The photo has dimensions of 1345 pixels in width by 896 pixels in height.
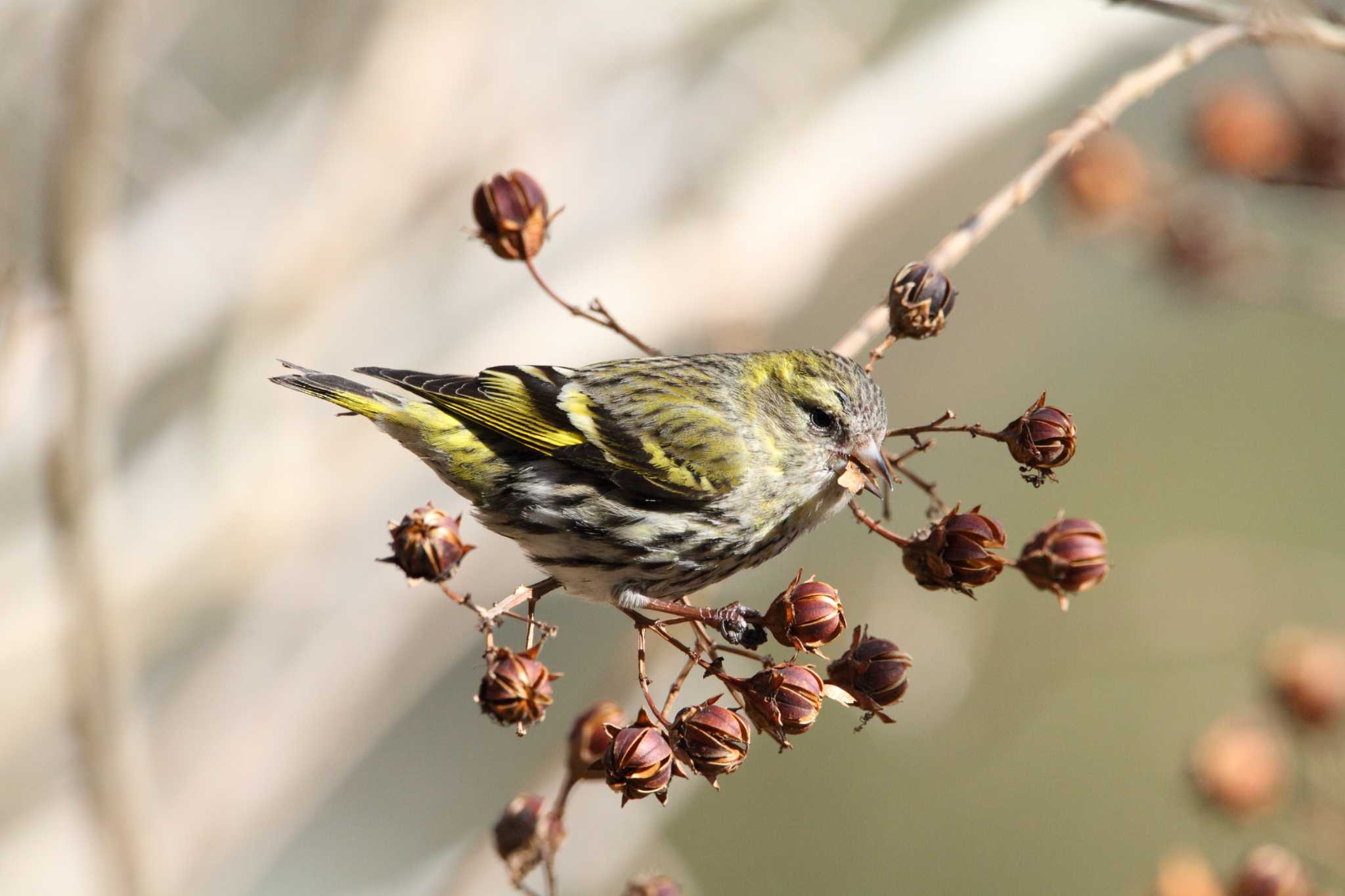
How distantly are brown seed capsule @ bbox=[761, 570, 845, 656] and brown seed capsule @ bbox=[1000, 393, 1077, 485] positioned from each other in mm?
395

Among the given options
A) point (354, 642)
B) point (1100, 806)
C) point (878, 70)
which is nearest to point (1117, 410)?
point (1100, 806)

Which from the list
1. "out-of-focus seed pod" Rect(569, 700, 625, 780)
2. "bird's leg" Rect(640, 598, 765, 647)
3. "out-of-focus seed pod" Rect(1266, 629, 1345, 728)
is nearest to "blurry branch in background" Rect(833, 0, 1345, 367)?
"bird's leg" Rect(640, 598, 765, 647)

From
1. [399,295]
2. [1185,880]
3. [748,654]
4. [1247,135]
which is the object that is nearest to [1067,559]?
[748,654]

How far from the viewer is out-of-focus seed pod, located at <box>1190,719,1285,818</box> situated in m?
3.14

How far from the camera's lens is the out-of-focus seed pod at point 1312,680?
10.3 feet

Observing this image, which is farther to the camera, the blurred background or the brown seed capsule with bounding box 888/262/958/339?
the blurred background

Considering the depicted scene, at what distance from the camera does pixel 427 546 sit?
212 cm

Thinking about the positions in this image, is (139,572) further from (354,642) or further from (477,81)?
(477,81)

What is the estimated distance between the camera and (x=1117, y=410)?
1019 cm

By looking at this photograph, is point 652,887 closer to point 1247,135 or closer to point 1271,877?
point 1271,877

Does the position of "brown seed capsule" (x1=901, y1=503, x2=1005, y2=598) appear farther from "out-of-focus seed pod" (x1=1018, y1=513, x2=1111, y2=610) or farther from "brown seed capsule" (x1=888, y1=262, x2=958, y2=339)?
"brown seed capsule" (x1=888, y1=262, x2=958, y2=339)

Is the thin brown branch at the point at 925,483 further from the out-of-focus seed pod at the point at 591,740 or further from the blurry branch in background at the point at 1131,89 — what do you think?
the out-of-focus seed pod at the point at 591,740

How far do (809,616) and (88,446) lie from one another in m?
2.07

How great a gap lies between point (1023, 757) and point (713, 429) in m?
6.19
